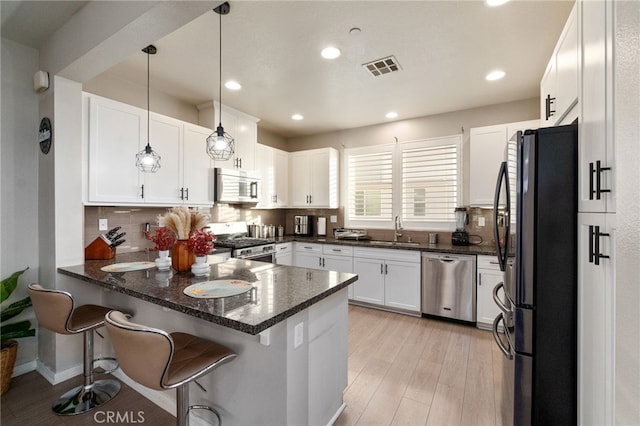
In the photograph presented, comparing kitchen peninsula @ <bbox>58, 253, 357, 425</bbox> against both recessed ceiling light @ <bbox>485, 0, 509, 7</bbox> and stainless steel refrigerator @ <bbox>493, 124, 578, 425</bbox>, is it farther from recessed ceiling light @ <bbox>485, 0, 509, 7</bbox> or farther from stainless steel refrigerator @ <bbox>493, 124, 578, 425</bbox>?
recessed ceiling light @ <bbox>485, 0, 509, 7</bbox>

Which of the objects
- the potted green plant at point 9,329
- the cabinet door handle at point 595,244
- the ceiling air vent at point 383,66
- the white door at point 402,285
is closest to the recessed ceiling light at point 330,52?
the ceiling air vent at point 383,66

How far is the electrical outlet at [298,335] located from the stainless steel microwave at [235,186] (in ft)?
8.30

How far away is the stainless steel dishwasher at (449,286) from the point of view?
3.34 meters

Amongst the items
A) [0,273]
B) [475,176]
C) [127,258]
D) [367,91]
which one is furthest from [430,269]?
[0,273]

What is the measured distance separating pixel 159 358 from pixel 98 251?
195 cm

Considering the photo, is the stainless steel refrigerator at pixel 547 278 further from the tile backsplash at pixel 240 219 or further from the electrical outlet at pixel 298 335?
the tile backsplash at pixel 240 219

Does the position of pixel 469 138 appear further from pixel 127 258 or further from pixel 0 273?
pixel 0 273

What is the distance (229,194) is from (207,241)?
1.82 m

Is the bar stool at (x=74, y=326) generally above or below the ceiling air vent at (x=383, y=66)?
below

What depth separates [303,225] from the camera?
508 cm

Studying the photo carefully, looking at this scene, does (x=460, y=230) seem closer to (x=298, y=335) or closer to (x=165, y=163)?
(x=298, y=335)

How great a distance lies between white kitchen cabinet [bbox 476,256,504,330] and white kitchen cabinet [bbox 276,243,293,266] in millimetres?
2633

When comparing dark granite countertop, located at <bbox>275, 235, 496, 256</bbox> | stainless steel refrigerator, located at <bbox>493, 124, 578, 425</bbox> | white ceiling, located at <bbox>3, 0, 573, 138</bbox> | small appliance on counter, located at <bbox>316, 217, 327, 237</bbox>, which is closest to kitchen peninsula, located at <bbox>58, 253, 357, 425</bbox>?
stainless steel refrigerator, located at <bbox>493, 124, 578, 425</bbox>

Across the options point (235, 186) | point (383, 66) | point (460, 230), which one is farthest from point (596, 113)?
point (235, 186)
